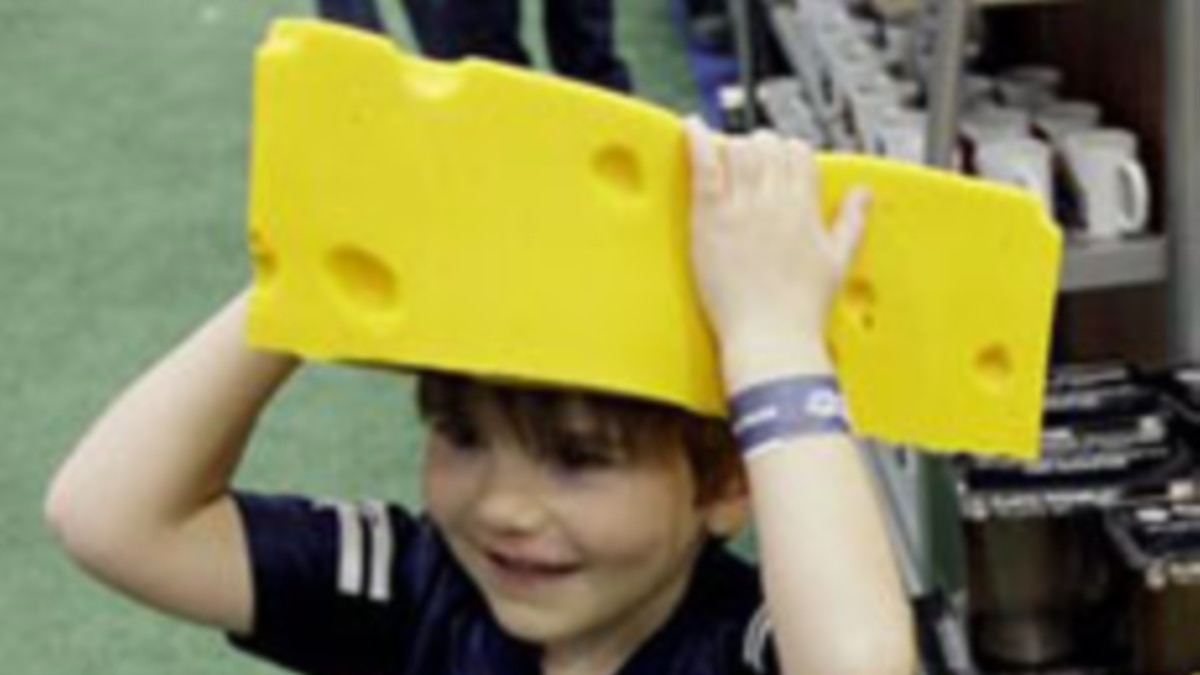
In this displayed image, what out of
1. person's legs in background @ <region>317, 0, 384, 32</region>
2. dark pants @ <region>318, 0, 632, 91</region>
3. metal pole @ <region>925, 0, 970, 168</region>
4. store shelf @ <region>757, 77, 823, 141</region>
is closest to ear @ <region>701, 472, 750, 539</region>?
metal pole @ <region>925, 0, 970, 168</region>

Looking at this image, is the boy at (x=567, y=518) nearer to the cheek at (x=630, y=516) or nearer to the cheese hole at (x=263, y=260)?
the cheek at (x=630, y=516)

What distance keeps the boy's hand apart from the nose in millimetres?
127

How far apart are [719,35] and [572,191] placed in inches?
124

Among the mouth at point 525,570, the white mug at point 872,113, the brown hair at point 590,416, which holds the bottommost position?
the white mug at point 872,113

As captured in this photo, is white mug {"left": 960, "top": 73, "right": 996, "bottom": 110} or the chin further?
white mug {"left": 960, "top": 73, "right": 996, "bottom": 110}

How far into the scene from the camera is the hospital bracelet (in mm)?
994

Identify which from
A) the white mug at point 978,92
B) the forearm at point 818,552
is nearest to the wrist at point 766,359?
the forearm at point 818,552

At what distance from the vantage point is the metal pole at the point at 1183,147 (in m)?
1.97

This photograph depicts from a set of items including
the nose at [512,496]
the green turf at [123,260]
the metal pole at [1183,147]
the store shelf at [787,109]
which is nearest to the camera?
the nose at [512,496]

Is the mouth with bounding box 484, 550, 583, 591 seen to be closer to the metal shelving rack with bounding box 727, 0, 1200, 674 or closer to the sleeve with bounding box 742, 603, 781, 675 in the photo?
the sleeve with bounding box 742, 603, 781, 675

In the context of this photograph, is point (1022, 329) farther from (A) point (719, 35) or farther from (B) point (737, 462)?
(A) point (719, 35)

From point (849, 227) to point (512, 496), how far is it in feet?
0.66

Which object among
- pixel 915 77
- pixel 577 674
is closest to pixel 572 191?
pixel 577 674

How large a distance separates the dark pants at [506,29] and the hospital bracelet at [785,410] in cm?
235
